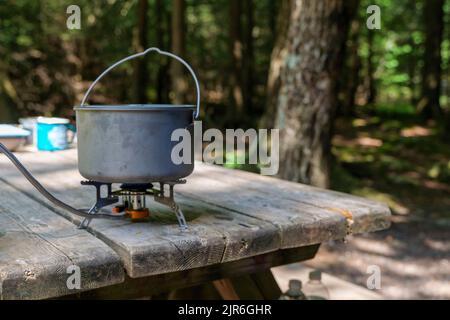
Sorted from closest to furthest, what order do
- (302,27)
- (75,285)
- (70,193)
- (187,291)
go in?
(75,285)
(70,193)
(187,291)
(302,27)

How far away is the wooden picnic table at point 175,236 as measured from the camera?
1309 mm

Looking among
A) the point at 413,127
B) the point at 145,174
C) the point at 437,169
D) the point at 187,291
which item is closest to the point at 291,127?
the point at 187,291

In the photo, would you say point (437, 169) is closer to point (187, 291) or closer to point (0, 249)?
point (187, 291)

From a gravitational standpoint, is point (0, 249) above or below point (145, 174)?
below

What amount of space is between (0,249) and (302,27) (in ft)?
10.4

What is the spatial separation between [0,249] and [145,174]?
15.2 inches

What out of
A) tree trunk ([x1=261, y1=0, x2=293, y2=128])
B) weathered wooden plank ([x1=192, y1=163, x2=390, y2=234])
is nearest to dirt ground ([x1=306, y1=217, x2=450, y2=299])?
tree trunk ([x1=261, y1=0, x2=293, y2=128])

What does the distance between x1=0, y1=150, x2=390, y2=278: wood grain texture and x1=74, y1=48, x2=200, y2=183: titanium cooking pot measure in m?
0.15

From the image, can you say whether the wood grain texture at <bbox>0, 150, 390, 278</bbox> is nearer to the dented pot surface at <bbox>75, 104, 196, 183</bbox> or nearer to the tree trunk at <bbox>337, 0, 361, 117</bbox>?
the dented pot surface at <bbox>75, 104, 196, 183</bbox>
